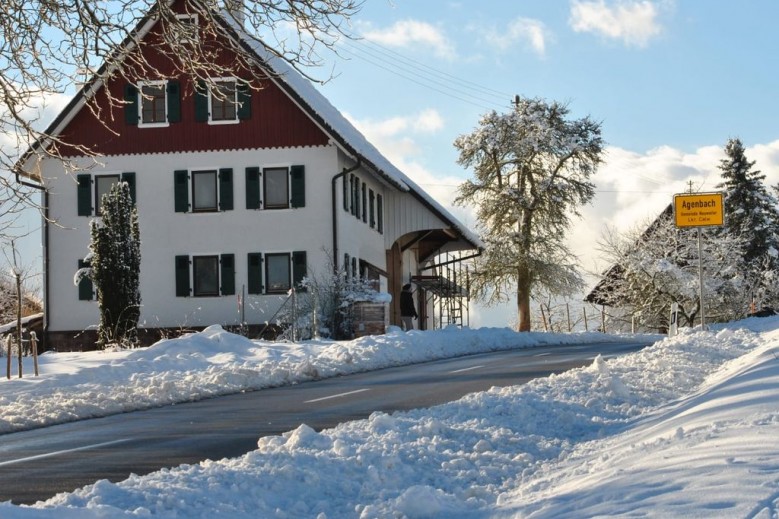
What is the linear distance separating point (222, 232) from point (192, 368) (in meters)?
15.6

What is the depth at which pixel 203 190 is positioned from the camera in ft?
122

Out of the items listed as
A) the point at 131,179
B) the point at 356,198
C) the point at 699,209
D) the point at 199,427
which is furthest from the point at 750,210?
the point at 199,427

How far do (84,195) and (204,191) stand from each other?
4244 mm

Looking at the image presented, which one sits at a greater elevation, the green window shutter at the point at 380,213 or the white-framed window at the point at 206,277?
the green window shutter at the point at 380,213

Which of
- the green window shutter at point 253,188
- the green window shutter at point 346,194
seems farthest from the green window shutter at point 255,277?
the green window shutter at point 346,194

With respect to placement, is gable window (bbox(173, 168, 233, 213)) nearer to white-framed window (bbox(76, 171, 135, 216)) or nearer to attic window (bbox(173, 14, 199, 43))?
white-framed window (bbox(76, 171, 135, 216))

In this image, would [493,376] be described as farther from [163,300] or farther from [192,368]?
[163,300]

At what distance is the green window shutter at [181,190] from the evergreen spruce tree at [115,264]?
4813 millimetres

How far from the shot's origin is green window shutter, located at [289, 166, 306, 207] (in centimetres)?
3622

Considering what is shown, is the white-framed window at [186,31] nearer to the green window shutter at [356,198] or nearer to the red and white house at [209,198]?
the red and white house at [209,198]

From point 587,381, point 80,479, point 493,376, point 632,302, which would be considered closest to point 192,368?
point 493,376

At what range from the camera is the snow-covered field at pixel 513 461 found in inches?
219

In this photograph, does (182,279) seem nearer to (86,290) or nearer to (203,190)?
(203,190)

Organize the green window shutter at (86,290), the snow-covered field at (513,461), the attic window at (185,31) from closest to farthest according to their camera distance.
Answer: the snow-covered field at (513,461), the attic window at (185,31), the green window shutter at (86,290)
